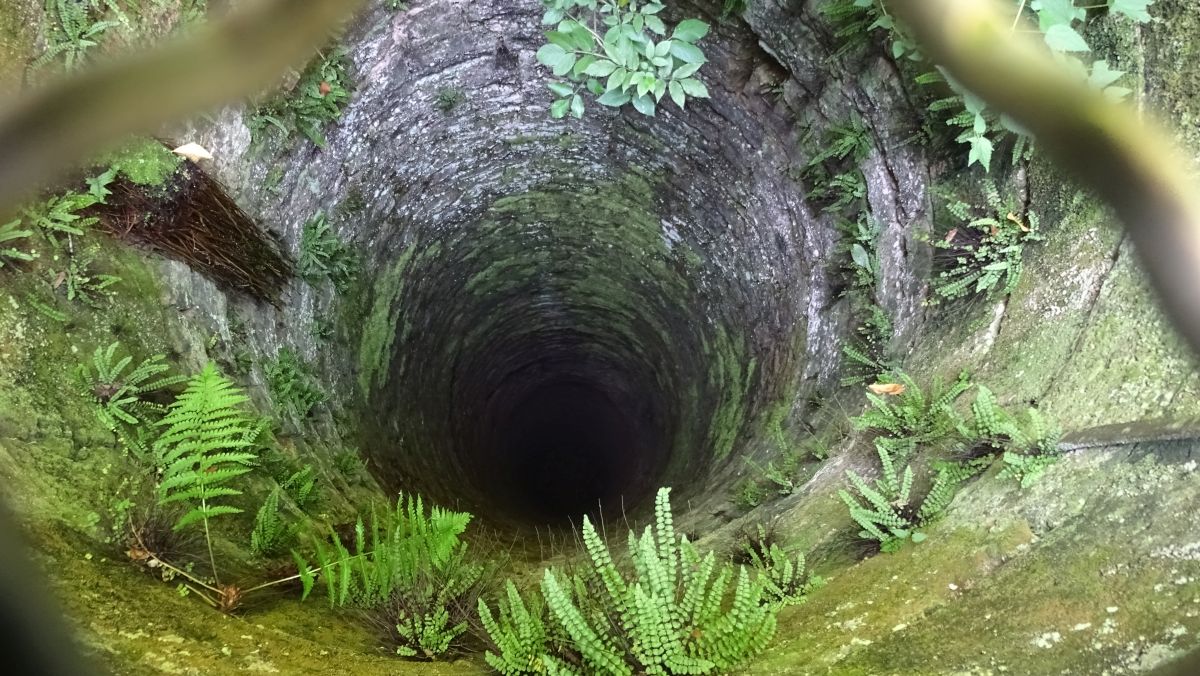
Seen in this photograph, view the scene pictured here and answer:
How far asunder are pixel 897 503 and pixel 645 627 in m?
1.18

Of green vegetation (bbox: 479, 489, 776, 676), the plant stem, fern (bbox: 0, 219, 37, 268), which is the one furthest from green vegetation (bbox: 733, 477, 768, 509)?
fern (bbox: 0, 219, 37, 268)

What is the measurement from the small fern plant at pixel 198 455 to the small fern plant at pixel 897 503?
2400 millimetres

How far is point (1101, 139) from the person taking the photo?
7.33 ft

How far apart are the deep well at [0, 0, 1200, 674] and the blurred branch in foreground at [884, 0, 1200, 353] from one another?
0.11 metres

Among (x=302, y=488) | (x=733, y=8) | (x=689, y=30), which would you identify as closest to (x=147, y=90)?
(x=302, y=488)

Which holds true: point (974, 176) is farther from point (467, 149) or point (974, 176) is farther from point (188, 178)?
point (188, 178)

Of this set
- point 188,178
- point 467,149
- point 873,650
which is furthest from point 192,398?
point 467,149

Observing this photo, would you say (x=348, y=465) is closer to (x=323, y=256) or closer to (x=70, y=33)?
(x=323, y=256)

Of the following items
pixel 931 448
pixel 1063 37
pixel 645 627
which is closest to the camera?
pixel 1063 37

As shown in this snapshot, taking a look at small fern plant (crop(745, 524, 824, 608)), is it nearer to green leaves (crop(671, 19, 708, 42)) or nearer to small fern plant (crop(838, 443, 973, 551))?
small fern plant (crop(838, 443, 973, 551))

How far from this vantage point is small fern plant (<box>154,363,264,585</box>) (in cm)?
236

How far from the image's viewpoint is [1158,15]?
2.40 m

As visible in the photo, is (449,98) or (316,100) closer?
(316,100)

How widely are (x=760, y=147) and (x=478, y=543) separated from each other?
3.12 metres
